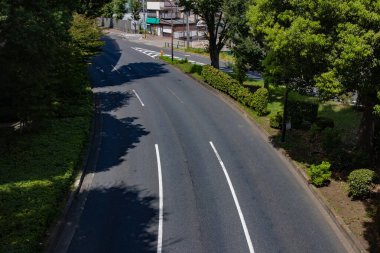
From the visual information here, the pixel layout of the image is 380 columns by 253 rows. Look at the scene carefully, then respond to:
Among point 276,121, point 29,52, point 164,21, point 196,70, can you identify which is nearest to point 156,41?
point 164,21

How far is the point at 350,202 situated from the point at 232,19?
1957 cm

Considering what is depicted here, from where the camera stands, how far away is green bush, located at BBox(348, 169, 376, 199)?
1739 centimetres

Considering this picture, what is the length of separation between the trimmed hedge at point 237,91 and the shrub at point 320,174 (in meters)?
10.6

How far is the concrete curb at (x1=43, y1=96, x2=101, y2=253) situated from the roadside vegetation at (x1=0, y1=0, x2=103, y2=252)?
8.9 inches

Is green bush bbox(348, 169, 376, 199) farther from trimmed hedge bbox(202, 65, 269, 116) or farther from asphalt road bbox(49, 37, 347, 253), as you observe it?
trimmed hedge bbox(202, 65, 269, 116)

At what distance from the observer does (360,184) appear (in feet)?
57.1

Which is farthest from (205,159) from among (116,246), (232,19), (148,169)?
(232,19)

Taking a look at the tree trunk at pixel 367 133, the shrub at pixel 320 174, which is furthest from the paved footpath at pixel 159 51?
the shrub at pixel 320 174

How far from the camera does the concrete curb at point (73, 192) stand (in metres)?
14.2

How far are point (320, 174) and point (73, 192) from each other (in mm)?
11461

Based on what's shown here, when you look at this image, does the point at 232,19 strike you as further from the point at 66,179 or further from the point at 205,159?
the point at 66,179

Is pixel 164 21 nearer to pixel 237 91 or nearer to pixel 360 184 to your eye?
pixel 237 91

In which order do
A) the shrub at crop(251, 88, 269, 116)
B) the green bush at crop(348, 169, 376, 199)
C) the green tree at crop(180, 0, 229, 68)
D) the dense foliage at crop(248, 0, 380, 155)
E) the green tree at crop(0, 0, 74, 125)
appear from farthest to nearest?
1. the green tree at crop(180, 0, 229, 68)
2. the shrub at crop(251, 88, 269, 116)
3. the green bush at crop(348, 169, 376, 199)
4. the green tree at crop(0, 0, 74, 125)
5. the dense foliage at crop(248, 0, 380, 155)

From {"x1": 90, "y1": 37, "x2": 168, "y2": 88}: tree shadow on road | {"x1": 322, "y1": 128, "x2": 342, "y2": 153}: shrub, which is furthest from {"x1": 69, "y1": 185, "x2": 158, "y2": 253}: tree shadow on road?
{"x1": 90, "y1": 37, "x2": 168, "y2": 88}: tree shadow on road
